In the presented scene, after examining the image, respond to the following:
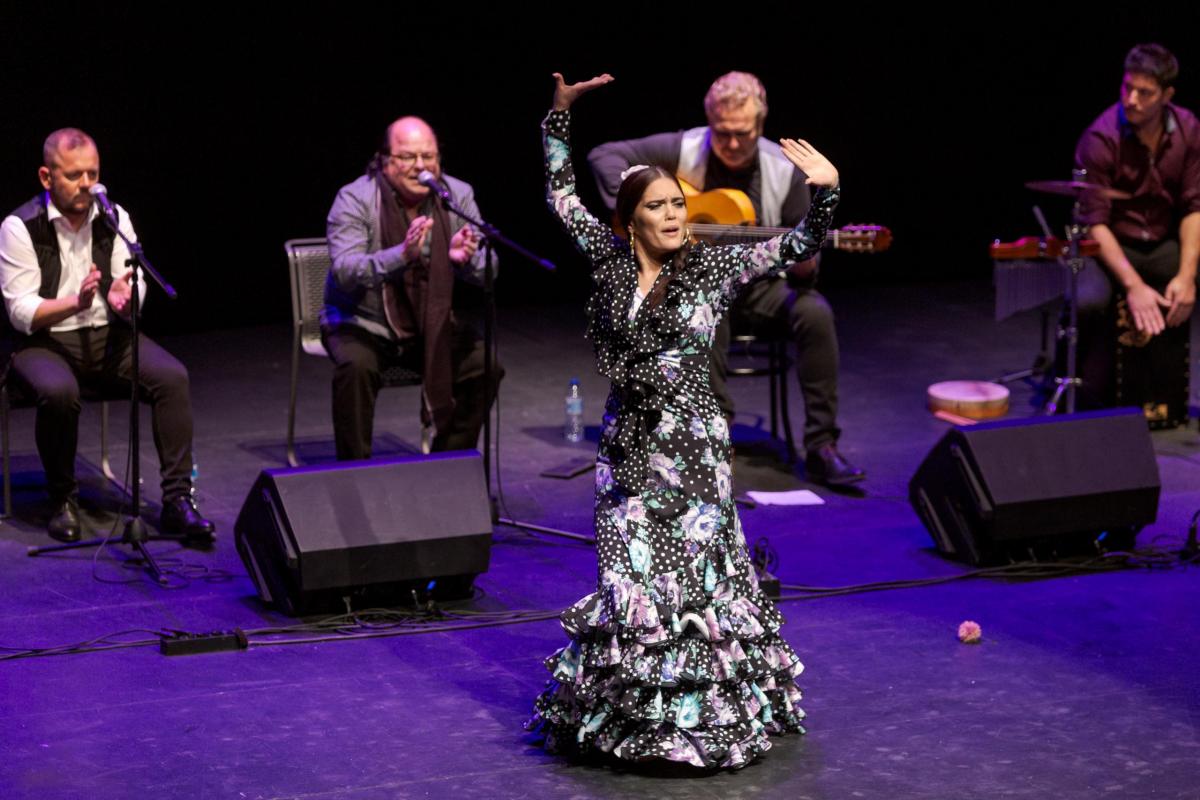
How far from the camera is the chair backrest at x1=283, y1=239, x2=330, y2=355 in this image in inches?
255

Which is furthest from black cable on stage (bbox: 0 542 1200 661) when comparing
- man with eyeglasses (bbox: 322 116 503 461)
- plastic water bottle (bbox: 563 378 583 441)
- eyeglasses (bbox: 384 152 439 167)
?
plastic water bottle (bbox: 563 378 583 441)

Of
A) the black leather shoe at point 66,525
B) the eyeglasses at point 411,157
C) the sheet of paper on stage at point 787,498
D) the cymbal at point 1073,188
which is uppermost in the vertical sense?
the eyeglasses at point 411,157

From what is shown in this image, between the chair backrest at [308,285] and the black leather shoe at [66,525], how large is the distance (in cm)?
116

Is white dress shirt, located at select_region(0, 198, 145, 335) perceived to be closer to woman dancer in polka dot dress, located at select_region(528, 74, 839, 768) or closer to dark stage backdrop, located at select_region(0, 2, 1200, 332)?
woman dancer in polka dot dress, located at select_region(528, 74, 839, 768)

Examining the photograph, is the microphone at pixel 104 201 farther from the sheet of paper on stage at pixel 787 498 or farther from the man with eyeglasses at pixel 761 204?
the sheet of paper on stage at pixel 787 498

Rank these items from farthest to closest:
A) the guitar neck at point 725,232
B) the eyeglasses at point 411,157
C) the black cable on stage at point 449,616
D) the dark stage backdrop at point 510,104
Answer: the dark stage backdrop at point 510,104, the guitar neck at point 725,232, the eyeglasses at point 411,157, the black cable on stage at point 449,616

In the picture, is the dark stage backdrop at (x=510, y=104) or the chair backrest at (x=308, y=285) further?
the dark stage backdrop at (x=510, y=104)

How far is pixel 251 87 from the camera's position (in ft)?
27.7

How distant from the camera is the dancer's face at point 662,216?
3.84 meters

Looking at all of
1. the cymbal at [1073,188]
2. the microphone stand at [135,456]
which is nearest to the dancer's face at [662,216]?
the microphone stand at [135,456]

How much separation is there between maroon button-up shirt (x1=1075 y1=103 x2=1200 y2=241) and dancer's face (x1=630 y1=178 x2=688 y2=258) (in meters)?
3.55

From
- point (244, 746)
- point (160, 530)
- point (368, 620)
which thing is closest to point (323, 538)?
point (368, 620)

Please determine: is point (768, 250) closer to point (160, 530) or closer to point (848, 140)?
point (160, 530)

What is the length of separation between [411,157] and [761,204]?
53.3 inches
